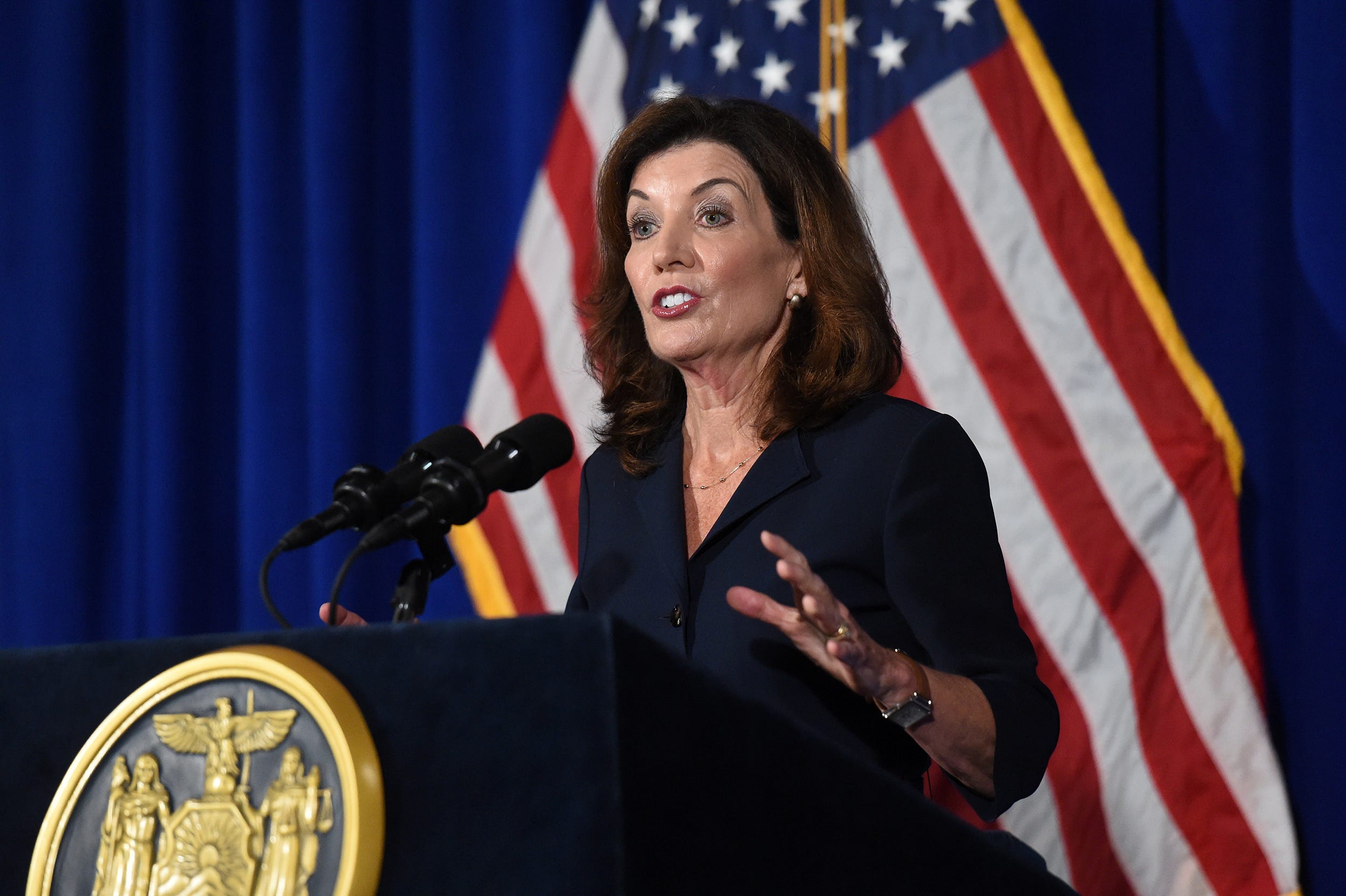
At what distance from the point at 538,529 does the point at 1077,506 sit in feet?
3.88

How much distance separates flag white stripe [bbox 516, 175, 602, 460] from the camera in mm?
2873

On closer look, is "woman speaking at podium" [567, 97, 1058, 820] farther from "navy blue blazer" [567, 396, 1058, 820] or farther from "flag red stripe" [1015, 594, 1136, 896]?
"flag red stripe" [1015, 594, 1136, 896]

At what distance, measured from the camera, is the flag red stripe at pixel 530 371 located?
284 centimetres

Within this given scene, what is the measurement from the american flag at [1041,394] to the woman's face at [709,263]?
37.8 inches

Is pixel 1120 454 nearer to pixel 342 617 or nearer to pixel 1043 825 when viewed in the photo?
pixel 1043 825

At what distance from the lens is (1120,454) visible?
8.01ft

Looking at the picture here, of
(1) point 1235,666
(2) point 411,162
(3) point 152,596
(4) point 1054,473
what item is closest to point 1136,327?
(4) point 1054,473

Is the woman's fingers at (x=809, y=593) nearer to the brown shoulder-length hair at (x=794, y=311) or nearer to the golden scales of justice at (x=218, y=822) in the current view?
the golden scales of justice at (x=218, y=822)

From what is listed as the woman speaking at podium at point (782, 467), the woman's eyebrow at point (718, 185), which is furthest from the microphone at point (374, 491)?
the woman's eyebrow at point (718, 185)

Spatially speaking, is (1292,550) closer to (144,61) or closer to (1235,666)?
(1235,666)

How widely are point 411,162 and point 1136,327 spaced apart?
5.90 ft

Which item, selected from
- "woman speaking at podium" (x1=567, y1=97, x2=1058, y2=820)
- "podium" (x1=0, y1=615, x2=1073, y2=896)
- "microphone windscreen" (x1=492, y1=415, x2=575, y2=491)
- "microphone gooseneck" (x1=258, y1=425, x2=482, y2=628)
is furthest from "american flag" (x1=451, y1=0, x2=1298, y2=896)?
"podium" (x1=0, y1=615, x2=1073, y2=896)

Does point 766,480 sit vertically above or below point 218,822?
above

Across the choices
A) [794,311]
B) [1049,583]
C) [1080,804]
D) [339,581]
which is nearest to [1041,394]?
[1049,583]
